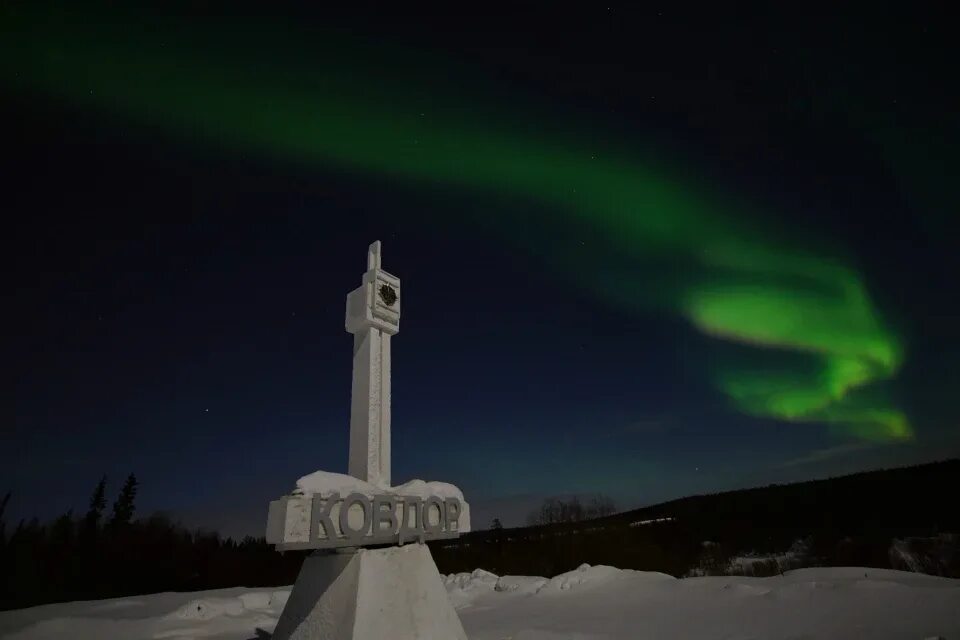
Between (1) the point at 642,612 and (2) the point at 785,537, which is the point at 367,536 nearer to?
(1) the point at 642,612

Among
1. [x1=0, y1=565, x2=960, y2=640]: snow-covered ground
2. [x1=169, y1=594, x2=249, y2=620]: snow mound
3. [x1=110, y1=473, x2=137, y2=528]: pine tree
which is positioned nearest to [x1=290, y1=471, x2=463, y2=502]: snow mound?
[x1=0, y1=565, x2=960, y2=640]: snow-covered ground

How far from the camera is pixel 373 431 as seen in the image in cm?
1009

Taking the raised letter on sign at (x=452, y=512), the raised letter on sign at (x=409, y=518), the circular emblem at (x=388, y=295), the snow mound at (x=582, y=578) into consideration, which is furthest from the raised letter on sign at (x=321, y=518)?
the snow mound at (x=582, y=578)

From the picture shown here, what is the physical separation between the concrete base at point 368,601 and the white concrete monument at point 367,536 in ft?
0.05

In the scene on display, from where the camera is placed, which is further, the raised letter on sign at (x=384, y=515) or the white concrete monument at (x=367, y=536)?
the raised letter on sign at (x=384, y=515)

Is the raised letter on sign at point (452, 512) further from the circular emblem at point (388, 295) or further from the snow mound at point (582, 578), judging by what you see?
the snow mound at point (582, 578)

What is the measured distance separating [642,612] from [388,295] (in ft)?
37.7

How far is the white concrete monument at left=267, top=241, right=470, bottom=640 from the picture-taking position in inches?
295

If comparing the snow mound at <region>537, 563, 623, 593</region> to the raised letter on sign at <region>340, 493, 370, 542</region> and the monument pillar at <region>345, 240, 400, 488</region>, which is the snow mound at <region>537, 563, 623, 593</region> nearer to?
the monument pillar at <region>345, 240, 400, 488</region>

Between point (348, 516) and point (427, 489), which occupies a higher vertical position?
point (427, 489)

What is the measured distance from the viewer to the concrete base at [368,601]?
303 inches

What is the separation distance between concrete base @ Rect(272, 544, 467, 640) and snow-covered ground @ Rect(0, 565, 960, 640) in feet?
11.1

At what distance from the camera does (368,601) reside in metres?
7.83

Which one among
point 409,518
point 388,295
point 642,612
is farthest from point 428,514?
point 642,612
